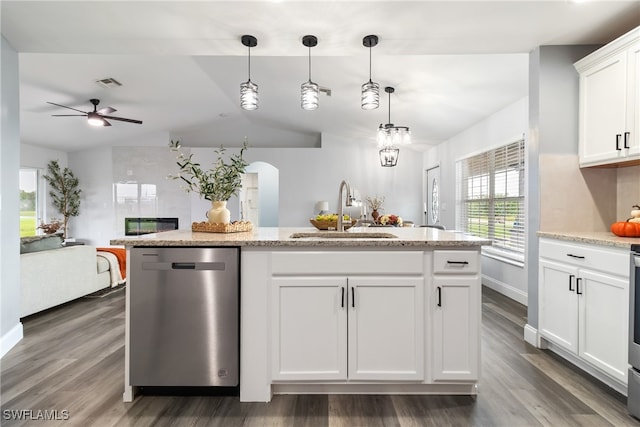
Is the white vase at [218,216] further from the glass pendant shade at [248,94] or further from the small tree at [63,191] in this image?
Result: the small tree at [63,191]

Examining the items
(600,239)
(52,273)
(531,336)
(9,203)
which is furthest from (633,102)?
(52,273)

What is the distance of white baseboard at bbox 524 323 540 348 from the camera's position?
283 centimetres

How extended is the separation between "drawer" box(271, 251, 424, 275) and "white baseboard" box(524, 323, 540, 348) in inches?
61.6

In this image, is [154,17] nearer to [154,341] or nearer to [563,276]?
[154,341]

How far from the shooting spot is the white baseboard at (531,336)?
2.83 meters

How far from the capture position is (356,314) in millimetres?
2006

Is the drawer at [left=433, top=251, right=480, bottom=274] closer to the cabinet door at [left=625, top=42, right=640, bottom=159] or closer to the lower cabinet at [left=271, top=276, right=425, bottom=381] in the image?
the lower cabinet at [left=271, top=276, right=425, bottom=381]

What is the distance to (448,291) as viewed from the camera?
2002mm

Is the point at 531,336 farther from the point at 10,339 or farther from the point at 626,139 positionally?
the point at 10,339

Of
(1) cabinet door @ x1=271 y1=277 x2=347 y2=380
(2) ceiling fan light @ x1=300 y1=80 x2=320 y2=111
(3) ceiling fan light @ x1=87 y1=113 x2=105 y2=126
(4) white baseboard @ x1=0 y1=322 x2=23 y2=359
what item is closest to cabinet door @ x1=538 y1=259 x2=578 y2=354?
(1) cabinet door @ x1=271 y1=277 x2=347 y2=380

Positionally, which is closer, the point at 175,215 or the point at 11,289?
the point at 11,289

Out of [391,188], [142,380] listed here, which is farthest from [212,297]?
[391,188]

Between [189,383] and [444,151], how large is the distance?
5.98m

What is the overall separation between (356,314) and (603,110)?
2.35 m
